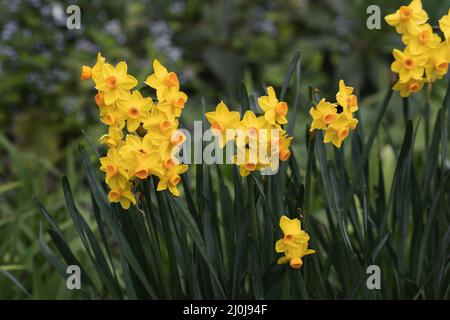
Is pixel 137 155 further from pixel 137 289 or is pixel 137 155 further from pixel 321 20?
pixel 321 20

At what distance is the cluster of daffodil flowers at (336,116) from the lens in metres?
1.24

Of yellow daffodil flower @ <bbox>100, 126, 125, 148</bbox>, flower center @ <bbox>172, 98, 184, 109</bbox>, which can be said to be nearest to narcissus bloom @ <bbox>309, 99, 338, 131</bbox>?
flower center @ <bbox>172, 98, 184, 109</bbox>

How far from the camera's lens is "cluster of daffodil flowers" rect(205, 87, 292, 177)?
119 cm

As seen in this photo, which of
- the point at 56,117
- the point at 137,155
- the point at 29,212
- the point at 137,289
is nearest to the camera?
the point at 137,155

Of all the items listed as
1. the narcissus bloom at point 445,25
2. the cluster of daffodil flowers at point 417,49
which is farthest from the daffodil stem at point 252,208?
the narcissus bloom at point 445,25

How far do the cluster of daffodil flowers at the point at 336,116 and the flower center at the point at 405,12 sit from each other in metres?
0.19

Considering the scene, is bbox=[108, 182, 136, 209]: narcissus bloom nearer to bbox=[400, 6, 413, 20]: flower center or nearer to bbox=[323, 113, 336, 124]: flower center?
bbox=[323, 113, 336, 124]: flower center

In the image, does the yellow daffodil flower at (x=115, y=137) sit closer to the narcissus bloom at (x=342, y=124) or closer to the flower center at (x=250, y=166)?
the flower center at (x=250, y=166)

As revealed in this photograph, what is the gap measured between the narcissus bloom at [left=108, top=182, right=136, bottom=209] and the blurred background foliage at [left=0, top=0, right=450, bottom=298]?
196 centimetres

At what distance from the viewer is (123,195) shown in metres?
1.28

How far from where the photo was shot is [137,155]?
3.95 feet
